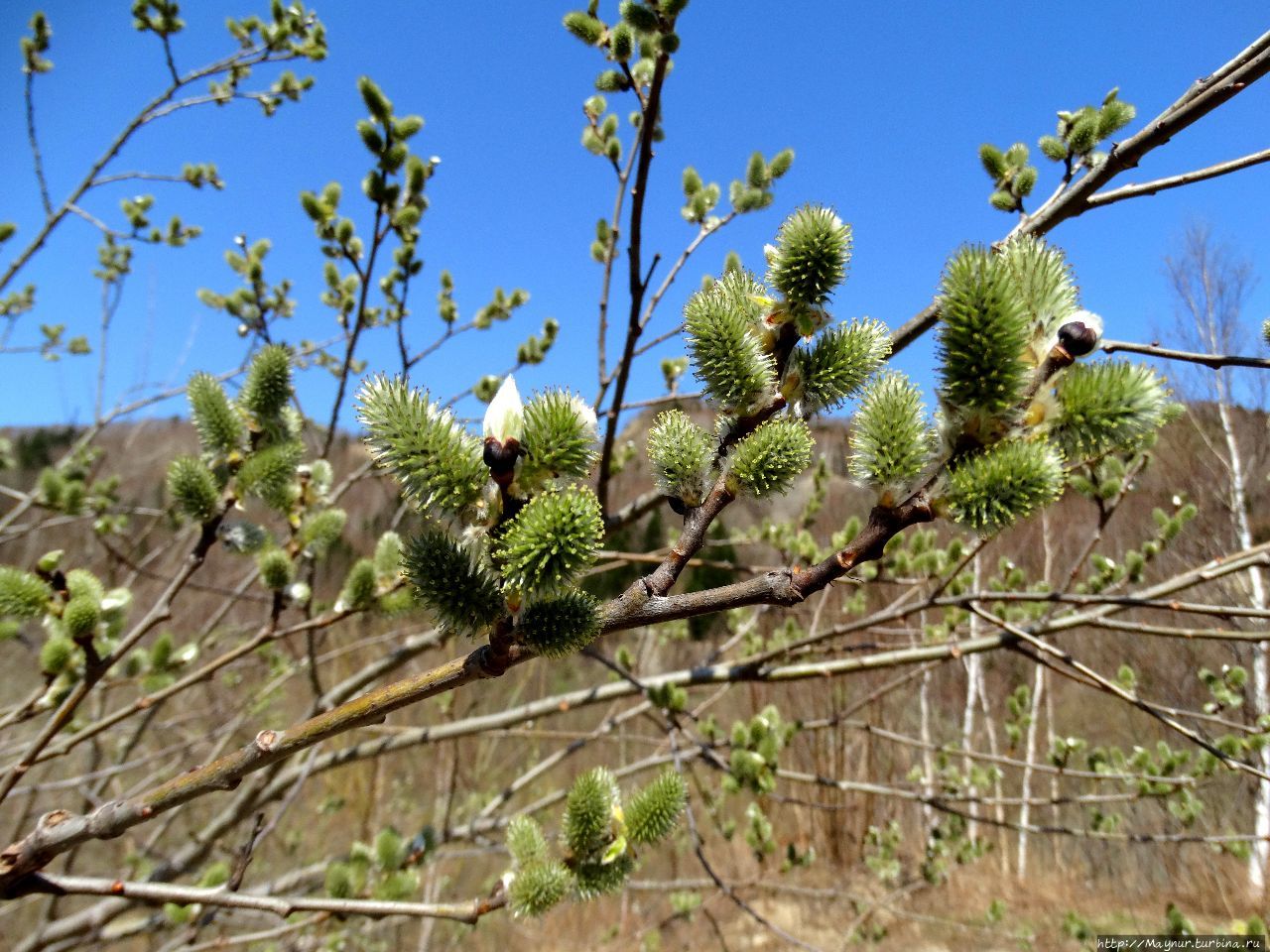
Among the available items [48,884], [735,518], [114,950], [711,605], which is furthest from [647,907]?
[735,518]

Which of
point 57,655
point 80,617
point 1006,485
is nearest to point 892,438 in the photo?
point 1006,485

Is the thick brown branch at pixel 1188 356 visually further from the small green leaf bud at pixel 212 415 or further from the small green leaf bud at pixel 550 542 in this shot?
the small green leaf bud at pixel 212 415

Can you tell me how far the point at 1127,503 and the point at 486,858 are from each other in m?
11.0

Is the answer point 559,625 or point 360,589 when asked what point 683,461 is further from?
point 360,589

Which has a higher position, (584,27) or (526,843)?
(584,27)

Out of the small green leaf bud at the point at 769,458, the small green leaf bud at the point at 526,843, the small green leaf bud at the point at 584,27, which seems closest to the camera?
the small green leaf bud at the point at 769,458

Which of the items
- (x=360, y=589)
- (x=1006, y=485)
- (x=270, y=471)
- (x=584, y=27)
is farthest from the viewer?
(x=584, y=27)

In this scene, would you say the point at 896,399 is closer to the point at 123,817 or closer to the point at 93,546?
the point at 123,817

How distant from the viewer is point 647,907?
7.48 metres

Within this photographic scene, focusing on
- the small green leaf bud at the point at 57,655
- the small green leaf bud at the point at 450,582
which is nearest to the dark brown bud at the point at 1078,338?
the small green leaf bud at the point at 450,582

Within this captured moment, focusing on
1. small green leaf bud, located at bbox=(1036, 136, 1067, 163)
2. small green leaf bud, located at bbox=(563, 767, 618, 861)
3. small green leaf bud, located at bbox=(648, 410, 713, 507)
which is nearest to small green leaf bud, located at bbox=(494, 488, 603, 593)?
small green leaf bud, located at bbox=(648, 410, 713, 507)

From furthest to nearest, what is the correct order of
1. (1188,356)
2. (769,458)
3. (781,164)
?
(781,164) → (1188,356) → (769,458)

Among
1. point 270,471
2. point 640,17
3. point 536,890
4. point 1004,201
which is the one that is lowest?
point 536,890

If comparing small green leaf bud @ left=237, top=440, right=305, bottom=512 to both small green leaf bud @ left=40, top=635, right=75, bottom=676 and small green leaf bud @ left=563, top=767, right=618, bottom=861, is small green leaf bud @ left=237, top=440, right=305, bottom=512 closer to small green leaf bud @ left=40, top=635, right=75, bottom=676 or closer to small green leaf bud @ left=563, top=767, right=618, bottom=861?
small green leaf bud @ left=40, top=635, right=75, bottom=676
